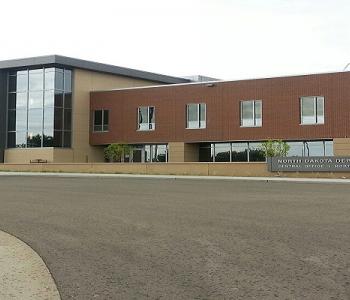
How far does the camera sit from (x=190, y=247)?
8.84 metres

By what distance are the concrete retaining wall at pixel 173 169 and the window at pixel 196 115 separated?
6.37 meters

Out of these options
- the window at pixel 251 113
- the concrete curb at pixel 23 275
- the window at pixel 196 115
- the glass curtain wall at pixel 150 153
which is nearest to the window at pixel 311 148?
the window at pixel 251 113

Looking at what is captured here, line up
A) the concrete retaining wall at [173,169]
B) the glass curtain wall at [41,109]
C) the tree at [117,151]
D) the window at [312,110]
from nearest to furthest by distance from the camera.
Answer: the concrete retaining wall at [173,169], the window at [312,110], the tree at [117,151], the glass curtain wall at [41,109]

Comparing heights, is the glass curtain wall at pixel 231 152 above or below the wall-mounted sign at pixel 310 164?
above

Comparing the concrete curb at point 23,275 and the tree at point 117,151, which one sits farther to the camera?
the tree at point 117,151

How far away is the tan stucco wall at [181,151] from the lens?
43156mm

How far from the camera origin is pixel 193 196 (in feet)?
62.6

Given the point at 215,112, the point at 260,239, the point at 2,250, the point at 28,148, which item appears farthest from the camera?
the point at 28,148

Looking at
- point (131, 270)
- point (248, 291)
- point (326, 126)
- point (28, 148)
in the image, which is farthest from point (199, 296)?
point (28, 148)

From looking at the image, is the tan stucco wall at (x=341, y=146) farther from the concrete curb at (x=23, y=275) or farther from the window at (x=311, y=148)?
the concrete curb at (x=23, y=275)

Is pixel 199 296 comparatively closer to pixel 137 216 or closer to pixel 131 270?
pixel 131 270

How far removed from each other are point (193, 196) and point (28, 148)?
29.7 metres

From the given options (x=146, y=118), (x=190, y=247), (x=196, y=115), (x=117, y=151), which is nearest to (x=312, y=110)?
(x=196, y=115)

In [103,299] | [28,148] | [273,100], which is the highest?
[273,100]
